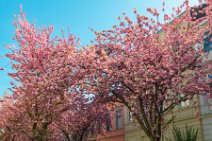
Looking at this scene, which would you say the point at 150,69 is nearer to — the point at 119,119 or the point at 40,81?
the point at 40,81

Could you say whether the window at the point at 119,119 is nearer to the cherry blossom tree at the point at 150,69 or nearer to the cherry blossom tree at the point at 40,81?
the cherry blossom tree at the point at 40,81

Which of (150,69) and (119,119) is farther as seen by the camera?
(119,119)

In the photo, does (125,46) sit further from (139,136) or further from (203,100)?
(139,136)

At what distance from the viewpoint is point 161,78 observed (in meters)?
10.9

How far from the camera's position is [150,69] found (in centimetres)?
1082

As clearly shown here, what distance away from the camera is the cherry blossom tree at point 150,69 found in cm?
1099

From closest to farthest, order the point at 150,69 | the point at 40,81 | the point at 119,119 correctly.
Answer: the point at 150,69, the point at 40,81, the point at 119,119

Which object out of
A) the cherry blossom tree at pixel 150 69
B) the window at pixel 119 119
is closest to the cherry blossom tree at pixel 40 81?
the cherry blossom tree at pixel 150 69

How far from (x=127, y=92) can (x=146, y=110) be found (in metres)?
1.08

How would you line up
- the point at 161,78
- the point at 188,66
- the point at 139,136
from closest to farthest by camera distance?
the point at 161,78 → the point at 188,66 → the point at 139,136

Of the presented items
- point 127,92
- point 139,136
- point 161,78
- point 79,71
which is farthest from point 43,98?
point 139,136

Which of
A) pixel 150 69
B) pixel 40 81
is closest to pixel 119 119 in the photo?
pixel 40 81

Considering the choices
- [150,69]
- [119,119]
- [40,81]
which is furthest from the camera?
[119,119]

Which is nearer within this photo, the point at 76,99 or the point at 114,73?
the point at 114,73
